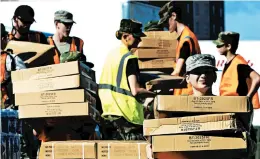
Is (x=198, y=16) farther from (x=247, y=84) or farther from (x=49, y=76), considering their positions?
(x=49, y=76)

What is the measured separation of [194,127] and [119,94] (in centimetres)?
188

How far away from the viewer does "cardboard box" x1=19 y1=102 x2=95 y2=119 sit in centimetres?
774

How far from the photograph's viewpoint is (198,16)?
373 inches

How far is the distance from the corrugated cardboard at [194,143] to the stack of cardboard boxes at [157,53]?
260 centimetres

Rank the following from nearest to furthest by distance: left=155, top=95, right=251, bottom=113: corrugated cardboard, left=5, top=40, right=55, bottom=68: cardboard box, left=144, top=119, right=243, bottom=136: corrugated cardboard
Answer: left=144, top=119, right=243, bottom=136: corrugated cardboard, left=155, top=95, right=251, bottom=113: corrugated cardboard, left=5, top=40, right=55, bottom=68: cardboard box

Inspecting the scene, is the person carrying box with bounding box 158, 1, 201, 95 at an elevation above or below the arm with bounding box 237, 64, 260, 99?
above

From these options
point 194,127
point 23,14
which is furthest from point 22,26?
point 194,127

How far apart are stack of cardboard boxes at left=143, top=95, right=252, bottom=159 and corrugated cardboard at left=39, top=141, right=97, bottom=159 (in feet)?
2.73

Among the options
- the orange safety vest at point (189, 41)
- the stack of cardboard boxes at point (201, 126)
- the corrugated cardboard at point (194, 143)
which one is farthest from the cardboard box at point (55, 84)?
the corrugated cardboard at point (194, 143)

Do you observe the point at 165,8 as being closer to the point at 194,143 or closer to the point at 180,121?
the point at 180,121

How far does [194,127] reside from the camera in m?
6.32

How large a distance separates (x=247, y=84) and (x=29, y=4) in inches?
108

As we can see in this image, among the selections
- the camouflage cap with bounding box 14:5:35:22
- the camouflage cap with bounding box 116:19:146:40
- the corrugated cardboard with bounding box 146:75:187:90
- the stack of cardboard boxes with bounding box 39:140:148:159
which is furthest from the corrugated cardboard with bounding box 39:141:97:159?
the camouflage cap with bounding box 14:5:35:22

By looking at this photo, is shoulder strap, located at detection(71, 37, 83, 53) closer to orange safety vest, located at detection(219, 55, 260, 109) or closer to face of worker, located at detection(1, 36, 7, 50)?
face of worker, located at detection(1, 36, 7, 50)
